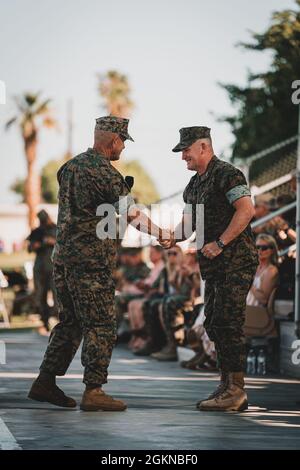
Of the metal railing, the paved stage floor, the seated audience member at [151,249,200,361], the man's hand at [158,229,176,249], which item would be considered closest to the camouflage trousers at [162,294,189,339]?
the seated audience member at [151,249,200,361]

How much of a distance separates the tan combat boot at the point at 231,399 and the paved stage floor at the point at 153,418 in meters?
0.10

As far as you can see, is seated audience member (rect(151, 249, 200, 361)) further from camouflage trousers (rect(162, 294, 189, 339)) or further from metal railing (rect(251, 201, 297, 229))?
metal railing (rect(251, 201, 297, 229))

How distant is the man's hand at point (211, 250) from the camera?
1004 cm

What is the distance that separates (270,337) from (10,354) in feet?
13.4

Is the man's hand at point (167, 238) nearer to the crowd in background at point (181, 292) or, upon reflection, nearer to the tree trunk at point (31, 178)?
the crowd in background at point (181, 292)

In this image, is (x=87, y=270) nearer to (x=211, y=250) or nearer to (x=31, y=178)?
(x=211, y=250)

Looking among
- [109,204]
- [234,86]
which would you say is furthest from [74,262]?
[234,86]

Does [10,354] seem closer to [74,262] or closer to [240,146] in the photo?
[74,262]

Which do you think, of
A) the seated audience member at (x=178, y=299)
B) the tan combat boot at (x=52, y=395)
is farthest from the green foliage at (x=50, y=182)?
the tan combat boot at (x=52, y=395)

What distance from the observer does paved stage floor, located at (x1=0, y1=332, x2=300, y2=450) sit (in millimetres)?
8128

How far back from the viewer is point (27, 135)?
66875 millimetres

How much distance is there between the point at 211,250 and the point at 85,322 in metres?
1.04

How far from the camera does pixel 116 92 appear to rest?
270 ft

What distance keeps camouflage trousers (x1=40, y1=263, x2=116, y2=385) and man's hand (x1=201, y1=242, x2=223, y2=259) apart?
0.73 metres
